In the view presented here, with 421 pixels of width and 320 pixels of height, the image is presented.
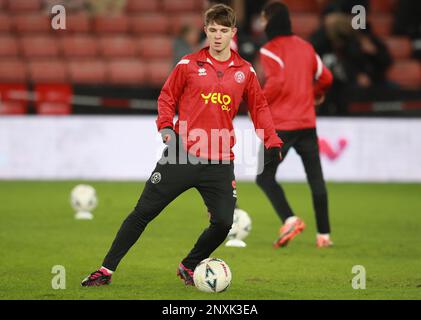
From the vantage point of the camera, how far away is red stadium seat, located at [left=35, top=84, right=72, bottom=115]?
17.2 meters

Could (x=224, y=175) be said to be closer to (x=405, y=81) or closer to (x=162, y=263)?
(x=162, y=263)

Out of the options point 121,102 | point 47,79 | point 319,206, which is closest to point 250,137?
point 121,102

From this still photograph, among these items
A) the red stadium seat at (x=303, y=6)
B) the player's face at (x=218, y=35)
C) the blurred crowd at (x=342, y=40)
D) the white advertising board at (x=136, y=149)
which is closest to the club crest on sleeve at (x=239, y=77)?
the player's face at (x=218, y=35)

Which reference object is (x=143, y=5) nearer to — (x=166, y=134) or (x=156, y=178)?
(x=156, y=178)

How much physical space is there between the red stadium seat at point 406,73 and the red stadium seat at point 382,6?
1786 millimetres

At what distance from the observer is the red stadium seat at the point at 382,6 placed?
71.7 feet

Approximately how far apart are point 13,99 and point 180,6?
5610mm

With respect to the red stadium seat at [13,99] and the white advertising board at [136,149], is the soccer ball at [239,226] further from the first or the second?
the red stadium seat at [13,99]

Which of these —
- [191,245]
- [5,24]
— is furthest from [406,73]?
[191,245]

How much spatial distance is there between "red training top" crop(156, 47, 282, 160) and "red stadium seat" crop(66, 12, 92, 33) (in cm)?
1347

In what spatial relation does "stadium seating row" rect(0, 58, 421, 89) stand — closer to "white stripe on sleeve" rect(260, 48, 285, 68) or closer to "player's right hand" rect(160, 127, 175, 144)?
"white stripe on sleeve" rect(260, 48, 285, 68)

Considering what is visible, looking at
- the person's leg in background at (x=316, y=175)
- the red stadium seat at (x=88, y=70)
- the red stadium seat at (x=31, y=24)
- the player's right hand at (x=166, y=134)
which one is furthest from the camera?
the red stadium seat at (x=31, y=24)

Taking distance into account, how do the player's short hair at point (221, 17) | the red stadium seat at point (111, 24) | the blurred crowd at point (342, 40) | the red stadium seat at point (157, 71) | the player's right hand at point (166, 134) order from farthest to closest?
the red stadium seat at point (111, 24) < the red stadium seat at point (157, 71) < the blurred crowd at point (342, 40) < the player's short hair at point (221, 17) < the player's right hand at point (166, 134)

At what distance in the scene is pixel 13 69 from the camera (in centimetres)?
1936
